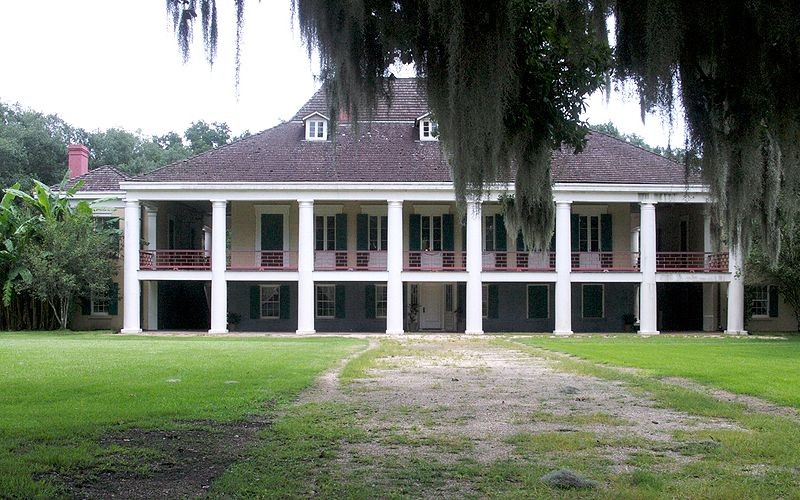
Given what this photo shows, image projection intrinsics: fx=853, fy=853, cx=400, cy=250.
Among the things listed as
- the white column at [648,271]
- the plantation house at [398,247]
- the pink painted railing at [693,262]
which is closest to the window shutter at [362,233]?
the plantation house at [398,247]

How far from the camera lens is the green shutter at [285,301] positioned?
31125mm

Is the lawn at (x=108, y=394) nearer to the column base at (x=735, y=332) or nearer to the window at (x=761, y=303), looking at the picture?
the column base at (x=735, y=332)

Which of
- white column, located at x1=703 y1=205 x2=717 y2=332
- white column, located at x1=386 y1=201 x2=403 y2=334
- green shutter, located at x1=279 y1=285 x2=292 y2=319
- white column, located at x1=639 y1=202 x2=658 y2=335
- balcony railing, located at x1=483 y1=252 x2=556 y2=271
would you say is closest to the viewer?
white column, located at x1=386 y1=201 x2=403 y2=334

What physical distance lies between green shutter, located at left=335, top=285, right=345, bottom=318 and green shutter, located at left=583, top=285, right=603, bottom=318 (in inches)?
349

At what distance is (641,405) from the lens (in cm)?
948

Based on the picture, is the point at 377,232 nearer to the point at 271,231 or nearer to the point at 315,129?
the point at 271,231

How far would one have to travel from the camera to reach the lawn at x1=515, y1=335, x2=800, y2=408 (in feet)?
36.1

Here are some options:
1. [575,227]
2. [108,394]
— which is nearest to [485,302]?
[575,227]

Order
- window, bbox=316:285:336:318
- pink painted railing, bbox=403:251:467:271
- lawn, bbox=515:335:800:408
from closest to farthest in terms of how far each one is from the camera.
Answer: lawn, bbox=515:335:800:408
pink painted railing, bbox=403:251:467:271
window, bbox=316:285:336:318

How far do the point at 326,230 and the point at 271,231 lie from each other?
2013 mm

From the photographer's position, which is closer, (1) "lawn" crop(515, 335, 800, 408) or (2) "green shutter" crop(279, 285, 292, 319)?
(1) "lawn" crop(515, 335, 800, 408)

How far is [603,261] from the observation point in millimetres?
31391

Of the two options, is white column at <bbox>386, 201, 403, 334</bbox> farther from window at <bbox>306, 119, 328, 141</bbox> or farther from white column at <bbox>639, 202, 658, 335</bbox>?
white column at <bbox>639, 202, 658, 335</bbox>

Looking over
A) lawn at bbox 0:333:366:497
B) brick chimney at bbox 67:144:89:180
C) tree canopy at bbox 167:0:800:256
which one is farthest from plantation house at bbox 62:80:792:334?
tree canopy at bbox 167:0:800:256
